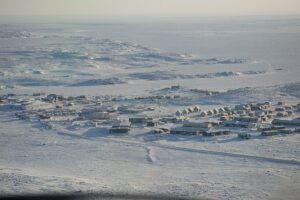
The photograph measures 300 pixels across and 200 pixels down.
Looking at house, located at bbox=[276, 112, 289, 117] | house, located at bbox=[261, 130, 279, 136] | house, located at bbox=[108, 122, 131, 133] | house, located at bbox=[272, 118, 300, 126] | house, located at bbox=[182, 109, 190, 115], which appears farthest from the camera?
house, located at bbox=[182, 109, 190, 115]

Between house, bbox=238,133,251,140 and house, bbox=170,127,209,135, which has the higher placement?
house, bbox=238,133,251,140

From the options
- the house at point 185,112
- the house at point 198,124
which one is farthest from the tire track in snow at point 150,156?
the house at point 185,112

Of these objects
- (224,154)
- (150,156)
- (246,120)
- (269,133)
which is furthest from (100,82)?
(224,154)

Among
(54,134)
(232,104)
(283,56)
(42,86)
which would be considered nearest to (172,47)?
(283,56)

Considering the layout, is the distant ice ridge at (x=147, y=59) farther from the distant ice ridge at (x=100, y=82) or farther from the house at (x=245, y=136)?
the house at (x=245, y=136)

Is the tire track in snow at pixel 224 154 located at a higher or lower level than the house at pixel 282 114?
lower

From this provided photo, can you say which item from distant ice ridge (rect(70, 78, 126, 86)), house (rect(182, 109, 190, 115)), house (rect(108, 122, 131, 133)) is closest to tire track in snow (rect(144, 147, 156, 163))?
house (rect(108, 122, 131, 133))

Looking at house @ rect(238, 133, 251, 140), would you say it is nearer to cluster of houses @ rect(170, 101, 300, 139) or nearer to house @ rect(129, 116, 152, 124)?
cluster of houses @ rect(170, 101, 300, 139)

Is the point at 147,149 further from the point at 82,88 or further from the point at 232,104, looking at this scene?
the point at 82,88
